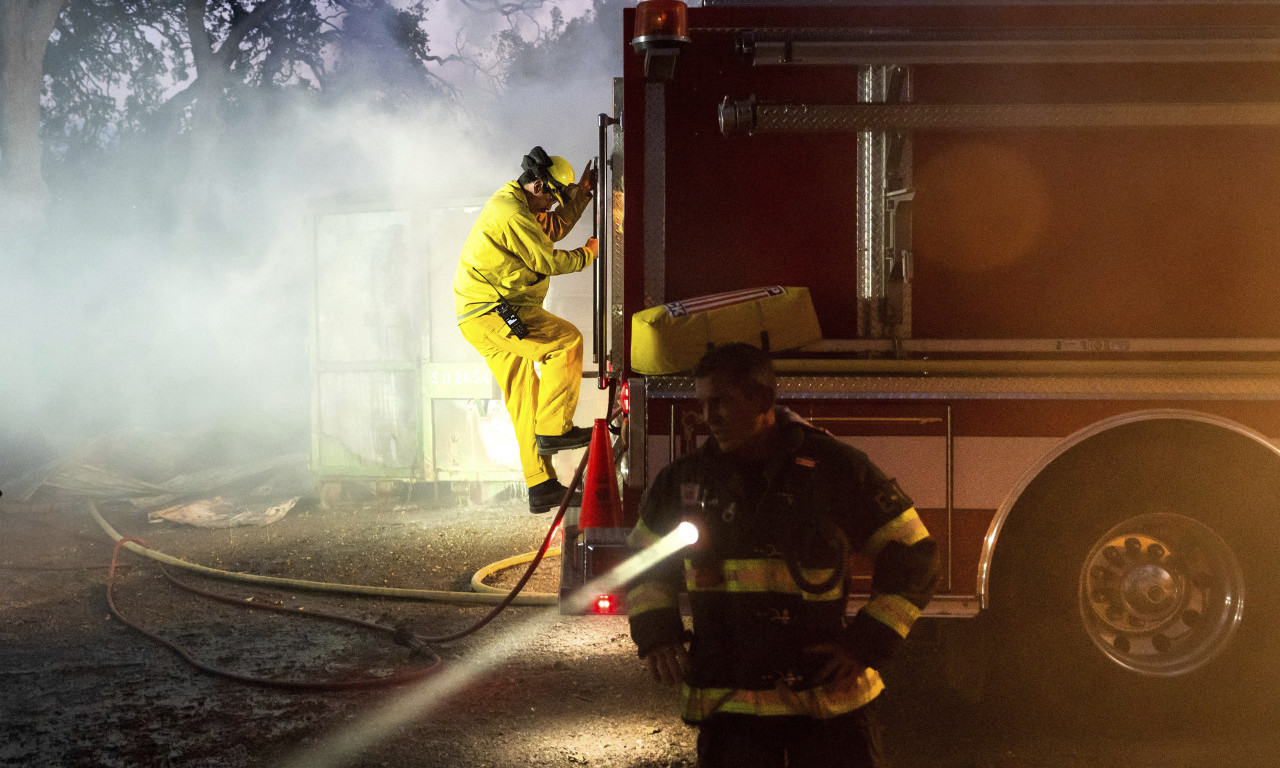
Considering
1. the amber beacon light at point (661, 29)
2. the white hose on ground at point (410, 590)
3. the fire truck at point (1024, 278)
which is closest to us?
the amber beacon light at point (661, 29)

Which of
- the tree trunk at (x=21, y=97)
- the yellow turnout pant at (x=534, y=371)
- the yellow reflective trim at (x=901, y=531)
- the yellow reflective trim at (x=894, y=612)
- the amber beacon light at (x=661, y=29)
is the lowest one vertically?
the yellow reflective trim at (x=894, y=612)

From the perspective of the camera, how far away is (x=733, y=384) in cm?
211

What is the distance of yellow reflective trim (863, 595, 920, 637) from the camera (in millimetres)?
2021

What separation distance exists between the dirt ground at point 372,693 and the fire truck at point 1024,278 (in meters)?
0.31

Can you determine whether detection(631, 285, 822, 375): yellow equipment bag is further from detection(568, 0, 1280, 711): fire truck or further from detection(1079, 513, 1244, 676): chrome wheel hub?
detection(1079, 513, 1244, 676): chrome wheel hub

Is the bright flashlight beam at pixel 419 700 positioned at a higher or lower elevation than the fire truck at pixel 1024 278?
lower

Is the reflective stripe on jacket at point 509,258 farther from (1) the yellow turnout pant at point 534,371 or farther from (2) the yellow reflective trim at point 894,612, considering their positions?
(2) the yellow reflective trim at point 894,612

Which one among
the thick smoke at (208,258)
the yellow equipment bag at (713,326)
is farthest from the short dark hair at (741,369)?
the thick smoke at (208,258)

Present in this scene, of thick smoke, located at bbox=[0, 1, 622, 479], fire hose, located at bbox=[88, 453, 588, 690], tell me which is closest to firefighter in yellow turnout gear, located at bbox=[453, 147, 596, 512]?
fire hose, located at bbox=[88, 453, 588, 690]

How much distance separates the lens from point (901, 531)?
2072mm

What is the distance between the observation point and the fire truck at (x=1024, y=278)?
11.8 feet

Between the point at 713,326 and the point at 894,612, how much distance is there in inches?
65.1

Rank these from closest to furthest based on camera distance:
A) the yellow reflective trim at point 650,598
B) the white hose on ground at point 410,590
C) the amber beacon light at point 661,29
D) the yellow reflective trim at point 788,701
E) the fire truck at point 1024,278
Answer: the yellow reflective trim at point 788,701, the yellow reflective trim at point 650,598, the amber beacon light at point 661,29, the fire truck at point 1024,278, the white hose on ground at point 410,590

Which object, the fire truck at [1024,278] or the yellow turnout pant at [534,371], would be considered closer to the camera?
the fire truck at [1024,278]
